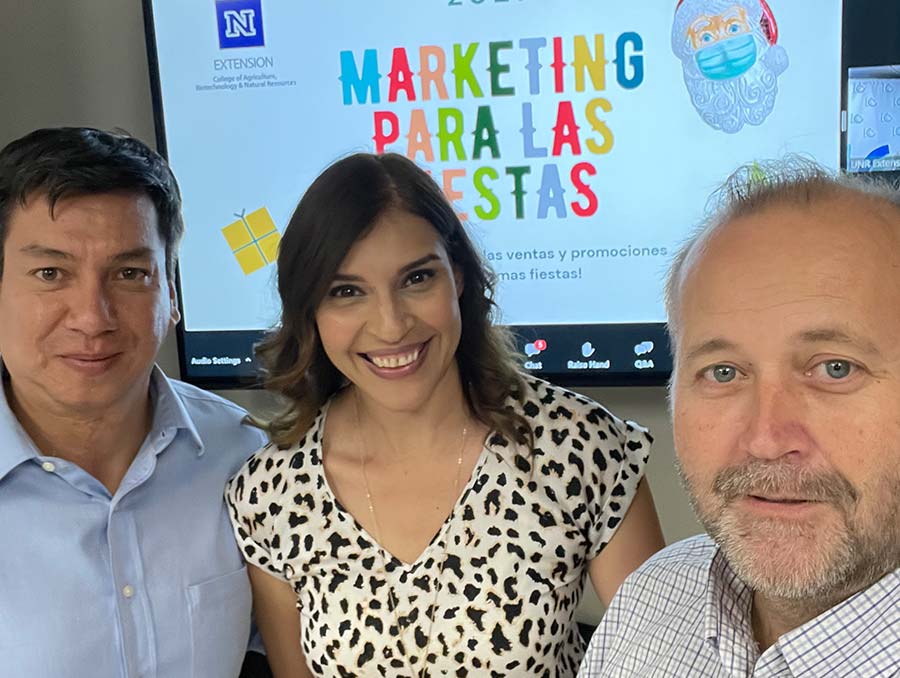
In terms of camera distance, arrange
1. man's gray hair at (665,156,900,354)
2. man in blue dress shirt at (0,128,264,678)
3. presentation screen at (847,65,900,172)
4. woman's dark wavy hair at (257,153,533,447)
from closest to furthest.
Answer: man's gray hair at (665,156,900,354) < man in blue dress shirt at (0,128,264,678) < woman's dark wavy hair at (257,153,533,447) < presentation screen at (847,65,900,172)

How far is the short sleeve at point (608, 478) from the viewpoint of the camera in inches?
A: 69.6

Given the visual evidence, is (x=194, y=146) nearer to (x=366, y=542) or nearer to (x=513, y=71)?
(x=513, y=71)

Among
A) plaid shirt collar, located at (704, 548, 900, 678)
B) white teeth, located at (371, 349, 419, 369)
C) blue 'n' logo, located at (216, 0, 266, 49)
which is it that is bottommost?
plaid shirt collar, located at (704, 548, 900, 678)

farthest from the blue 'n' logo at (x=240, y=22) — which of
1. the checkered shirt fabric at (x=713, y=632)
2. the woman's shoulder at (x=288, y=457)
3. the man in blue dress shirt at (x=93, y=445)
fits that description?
the checkered shirt fabric at (x=713, y=632)

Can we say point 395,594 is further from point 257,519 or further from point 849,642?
point 849,642

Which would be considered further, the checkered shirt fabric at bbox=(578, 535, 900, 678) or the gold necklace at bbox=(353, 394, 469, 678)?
the gold necklace at bbox=(353, 394, 469, 678)

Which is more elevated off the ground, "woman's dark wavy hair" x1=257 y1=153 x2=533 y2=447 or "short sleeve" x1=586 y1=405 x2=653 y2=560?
"woman's dark wavy hair" x1=257 y1=153 x2=533 y2=447

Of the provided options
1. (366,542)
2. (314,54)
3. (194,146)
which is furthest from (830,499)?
(194,146)

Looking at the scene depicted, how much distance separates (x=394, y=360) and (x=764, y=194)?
2.45ft

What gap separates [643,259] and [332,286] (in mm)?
1172

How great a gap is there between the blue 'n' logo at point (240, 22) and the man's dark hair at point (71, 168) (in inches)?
42.5

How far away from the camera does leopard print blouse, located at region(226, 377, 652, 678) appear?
1.69 metres

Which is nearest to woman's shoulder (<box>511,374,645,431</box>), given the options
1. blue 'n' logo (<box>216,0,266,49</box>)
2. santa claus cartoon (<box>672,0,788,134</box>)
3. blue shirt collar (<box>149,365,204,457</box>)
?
blue shirt collar (<box>149,365,204,457</box>)

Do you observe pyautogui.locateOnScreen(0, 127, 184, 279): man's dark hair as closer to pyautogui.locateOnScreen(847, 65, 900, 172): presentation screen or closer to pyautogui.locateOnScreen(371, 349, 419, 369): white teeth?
pyautogui.locateOnScreen(371, 349, 419, 369): white teeth
